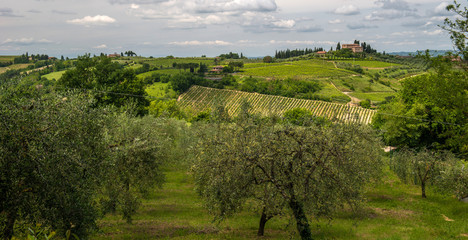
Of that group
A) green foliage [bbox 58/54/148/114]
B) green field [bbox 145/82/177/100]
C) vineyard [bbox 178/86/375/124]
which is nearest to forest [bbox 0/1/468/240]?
green foliage [bbox 58/54/148/114]

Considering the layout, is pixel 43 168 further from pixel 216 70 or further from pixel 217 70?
pixel 217 70

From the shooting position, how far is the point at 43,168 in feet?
37.1

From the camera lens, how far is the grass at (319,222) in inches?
760

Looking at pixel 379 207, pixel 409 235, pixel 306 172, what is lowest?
pixel 379 207

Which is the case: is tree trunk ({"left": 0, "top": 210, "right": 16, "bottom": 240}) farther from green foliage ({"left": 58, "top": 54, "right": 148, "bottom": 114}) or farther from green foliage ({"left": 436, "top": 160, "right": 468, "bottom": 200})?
green foliage ({"left": 58, "top": 54, "right": 148, "bottom": 114})

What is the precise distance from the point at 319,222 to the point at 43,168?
17.6m

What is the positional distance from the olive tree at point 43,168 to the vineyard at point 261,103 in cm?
8549

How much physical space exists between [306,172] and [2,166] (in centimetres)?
1187

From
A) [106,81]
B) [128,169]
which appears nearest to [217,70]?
[106,81]

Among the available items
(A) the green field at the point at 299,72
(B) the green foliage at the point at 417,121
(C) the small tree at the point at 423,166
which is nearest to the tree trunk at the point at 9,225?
(C) the small tree at the point at 423,166

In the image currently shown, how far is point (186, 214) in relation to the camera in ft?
83.0

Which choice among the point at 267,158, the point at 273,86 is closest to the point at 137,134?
the point at 267,158

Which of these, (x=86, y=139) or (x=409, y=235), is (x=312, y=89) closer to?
(x=409, y=235)

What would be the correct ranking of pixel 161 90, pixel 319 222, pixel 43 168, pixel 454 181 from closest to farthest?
pixel 43 168, pixel 319 222, pixel 454 181, pixel 161 90
